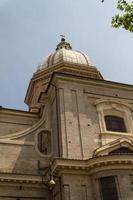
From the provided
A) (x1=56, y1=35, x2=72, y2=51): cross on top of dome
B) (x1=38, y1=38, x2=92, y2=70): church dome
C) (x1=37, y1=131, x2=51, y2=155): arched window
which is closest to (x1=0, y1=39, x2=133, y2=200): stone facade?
(x1=37, y1=131, x2=51, y2=155): arched window

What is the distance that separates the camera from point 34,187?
17453 mm

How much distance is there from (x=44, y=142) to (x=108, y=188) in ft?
21.6

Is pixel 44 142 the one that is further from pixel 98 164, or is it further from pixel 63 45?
pixel 63 45

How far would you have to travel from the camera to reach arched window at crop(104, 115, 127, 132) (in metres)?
19.9

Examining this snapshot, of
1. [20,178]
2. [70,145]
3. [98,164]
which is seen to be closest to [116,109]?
[70,145]

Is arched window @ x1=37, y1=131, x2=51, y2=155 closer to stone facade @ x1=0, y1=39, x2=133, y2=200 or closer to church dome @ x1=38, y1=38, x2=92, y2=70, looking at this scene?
stone facade @ x1=0, y1=39, x2=133, y2=200

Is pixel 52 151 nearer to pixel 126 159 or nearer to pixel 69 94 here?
pixel 69 94

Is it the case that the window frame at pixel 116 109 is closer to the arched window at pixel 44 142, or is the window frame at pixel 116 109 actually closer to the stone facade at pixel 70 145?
the stone facade at pixel 70 145

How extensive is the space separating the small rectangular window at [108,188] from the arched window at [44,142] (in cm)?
488

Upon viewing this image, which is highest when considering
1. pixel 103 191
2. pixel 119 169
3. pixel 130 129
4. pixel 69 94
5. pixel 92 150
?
pixel 69 94

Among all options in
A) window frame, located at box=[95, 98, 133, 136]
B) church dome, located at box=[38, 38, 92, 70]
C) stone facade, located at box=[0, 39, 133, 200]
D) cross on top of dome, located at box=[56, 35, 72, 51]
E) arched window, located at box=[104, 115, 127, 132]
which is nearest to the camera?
stone facade, located at box=[0, 39, 133, 200]

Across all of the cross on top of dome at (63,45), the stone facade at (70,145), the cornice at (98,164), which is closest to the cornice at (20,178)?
the stone facade at (70,145)

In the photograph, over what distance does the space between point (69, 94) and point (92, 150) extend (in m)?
4.17

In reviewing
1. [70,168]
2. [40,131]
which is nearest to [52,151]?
[40,131]
